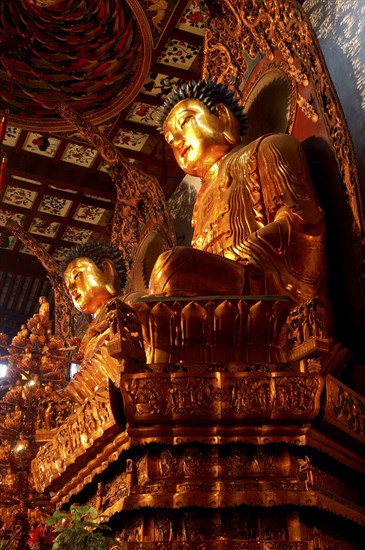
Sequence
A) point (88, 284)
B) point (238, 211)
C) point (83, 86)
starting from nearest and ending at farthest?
point (238, 211) < point (88, 284) < point (83, 86)

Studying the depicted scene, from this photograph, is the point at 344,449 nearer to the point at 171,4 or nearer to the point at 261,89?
the point at 261,89

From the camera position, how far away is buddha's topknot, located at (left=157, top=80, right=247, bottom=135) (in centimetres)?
421

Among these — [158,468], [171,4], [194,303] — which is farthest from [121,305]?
[171,4]

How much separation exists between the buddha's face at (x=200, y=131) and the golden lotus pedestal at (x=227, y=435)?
5.49 ft

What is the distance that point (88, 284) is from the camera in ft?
16.1

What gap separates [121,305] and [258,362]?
1.67ft

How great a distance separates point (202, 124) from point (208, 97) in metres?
0.16

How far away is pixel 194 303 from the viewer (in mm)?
2684

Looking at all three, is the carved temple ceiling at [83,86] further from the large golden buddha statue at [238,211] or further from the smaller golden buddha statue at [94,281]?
the large golden buddha statue at [238,211]

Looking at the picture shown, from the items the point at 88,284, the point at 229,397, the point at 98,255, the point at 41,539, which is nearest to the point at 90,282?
the point at 88,284

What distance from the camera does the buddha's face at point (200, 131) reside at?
4.17m

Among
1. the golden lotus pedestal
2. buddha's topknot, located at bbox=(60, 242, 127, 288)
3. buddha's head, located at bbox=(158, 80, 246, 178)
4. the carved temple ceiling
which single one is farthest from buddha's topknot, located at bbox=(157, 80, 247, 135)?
the golden lotus pedestal

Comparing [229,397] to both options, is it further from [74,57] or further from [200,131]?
[74,57]

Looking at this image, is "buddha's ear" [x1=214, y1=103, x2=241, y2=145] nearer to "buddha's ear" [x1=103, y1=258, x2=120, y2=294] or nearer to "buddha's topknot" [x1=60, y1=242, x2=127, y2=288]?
"buddha's ear" [x1=103, y1=258, x2=120, y2=294]
